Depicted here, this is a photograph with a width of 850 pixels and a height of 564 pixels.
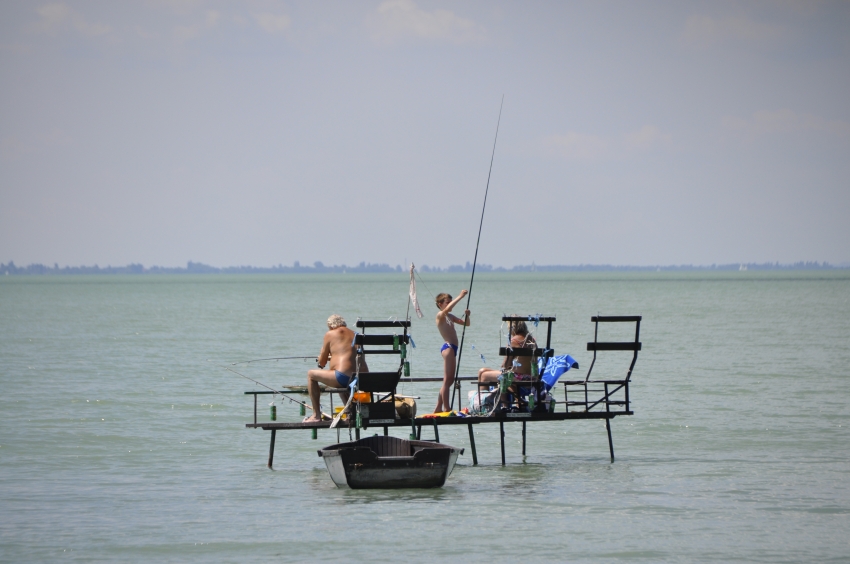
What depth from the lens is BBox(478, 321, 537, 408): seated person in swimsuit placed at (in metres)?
15.5

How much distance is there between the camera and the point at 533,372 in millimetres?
15375

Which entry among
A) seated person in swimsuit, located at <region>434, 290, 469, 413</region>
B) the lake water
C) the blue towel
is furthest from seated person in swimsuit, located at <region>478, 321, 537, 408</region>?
the lake water

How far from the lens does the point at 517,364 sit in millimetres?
15648

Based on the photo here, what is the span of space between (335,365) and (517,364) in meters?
2.43

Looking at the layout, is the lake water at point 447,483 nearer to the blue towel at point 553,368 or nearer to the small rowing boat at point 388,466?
the small rowing boat at point 388,466

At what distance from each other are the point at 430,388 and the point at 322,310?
198ft

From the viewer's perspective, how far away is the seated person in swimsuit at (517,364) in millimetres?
15523

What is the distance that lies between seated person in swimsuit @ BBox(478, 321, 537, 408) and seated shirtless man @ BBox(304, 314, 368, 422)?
70.2 inches

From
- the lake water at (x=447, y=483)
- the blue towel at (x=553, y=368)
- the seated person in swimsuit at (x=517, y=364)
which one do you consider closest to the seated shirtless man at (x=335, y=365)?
the lake water at (x=447, y=483)

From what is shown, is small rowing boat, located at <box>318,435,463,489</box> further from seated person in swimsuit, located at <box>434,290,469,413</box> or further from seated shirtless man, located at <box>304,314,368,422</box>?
seated person in swimsuit, located at <box>434,290,469,413</box>

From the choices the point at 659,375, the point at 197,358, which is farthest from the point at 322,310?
the point at 659,375

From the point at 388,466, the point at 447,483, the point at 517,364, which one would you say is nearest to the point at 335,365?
the point at 388,466

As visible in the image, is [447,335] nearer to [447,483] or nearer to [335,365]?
[335,365]

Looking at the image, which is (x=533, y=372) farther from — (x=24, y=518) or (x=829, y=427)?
(x=829, y=427)
